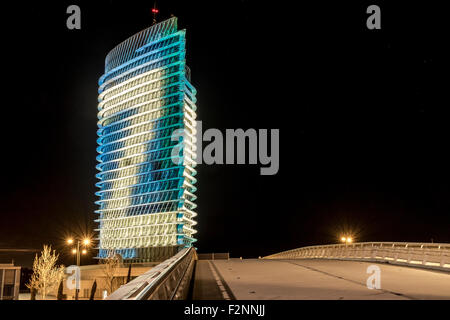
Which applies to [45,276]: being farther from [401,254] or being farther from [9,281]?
[401,254]

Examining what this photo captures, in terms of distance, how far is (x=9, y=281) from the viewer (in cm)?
5944

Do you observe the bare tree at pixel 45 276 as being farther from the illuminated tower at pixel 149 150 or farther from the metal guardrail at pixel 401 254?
the metal guardrail at pixel 401 254

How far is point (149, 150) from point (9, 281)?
68452 mm

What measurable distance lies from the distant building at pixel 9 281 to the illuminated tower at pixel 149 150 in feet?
185

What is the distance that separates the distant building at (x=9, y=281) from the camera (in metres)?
57.9

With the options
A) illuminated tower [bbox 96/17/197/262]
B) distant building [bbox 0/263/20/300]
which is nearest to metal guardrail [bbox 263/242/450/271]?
distant building [bbox 0/263/20/300]

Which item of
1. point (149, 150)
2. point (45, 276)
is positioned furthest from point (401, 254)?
point (149, 150)

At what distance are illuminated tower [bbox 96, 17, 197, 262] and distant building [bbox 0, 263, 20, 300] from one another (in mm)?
56257

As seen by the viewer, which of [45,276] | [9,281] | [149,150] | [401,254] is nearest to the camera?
[401,254]

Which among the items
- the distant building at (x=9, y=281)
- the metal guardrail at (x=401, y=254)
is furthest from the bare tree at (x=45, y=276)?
the metal guardrail at (x=401, y=254)

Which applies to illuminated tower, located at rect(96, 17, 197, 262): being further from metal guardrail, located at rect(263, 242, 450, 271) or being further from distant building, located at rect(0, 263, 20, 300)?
metal guardrail, located at rect(263, 242, 450, 271)
